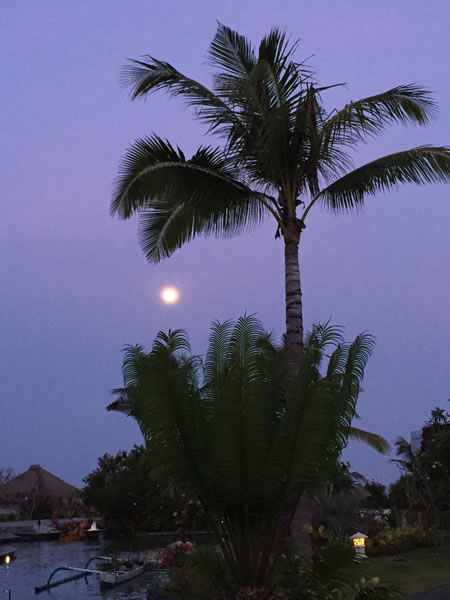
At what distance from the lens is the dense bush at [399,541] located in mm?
21172

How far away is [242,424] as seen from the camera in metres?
8.48

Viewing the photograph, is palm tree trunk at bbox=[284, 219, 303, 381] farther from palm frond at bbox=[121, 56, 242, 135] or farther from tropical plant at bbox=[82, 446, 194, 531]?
tropical plant at bbox=[82, 446, 194, 531]

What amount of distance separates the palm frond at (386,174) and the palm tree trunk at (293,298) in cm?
121

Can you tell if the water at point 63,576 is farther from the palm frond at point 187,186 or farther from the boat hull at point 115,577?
the palm frond at point 187,186

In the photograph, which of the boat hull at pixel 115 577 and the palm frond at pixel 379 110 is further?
the boat hull at pixel 115 577

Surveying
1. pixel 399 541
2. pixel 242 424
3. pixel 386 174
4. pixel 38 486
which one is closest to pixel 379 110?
pixel 386 174

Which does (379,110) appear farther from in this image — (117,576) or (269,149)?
(117,576)

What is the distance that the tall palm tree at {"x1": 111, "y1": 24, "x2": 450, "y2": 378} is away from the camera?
1212 cm

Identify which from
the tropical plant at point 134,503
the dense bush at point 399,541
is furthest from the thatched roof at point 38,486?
the dense bush at point 399,541

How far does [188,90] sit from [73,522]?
33.9 m

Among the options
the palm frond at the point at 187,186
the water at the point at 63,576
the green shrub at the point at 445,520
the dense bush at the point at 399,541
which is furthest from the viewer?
the green shrub at the point at 445,520

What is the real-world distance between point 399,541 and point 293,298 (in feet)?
42.7

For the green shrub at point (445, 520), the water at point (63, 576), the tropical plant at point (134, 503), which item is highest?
the tropical plant at point (134, 503)

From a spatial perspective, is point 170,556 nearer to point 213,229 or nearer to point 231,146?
point 213,229
